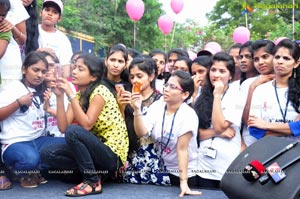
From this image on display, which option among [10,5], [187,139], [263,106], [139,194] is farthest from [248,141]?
[10,5]

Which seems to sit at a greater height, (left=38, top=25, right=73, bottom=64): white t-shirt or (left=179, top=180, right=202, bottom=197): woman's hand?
(left=38, top=25, right=73, bottom=64): white t-shirt

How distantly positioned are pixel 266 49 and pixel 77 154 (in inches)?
57.0

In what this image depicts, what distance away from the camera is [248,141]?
2.64 m

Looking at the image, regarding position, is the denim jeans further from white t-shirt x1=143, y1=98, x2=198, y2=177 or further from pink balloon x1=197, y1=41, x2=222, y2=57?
pink balloon x1=197, y1=41, x2=222, y2=57

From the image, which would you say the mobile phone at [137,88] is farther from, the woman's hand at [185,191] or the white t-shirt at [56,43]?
the white t-shirt at [56,43]

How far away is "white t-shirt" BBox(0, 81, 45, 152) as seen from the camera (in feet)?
8.39

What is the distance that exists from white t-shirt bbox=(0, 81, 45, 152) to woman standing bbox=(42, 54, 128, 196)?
0.64ft

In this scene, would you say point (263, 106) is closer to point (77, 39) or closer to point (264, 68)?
point (264, 68)

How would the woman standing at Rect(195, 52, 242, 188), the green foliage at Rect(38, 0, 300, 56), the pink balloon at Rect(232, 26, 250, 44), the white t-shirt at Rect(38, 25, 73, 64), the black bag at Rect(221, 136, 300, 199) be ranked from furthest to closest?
→ the green foliage at Rect(38, 0, 300, 56) → the pink balloon at Rect(232, 26, 250, 44) → the white t-shirt at Rect(38, 25, 73, 64) → the woman standing at Rect(195, 52, 242, 188) → the black bag at Rect(221, 136, 300, 199)

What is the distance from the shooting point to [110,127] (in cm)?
258

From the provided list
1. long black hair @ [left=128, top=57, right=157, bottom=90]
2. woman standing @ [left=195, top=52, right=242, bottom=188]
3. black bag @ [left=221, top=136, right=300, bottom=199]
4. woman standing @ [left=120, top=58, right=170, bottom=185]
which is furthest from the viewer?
long black hair @ [left=128, top=57, right=157, bottom=90]

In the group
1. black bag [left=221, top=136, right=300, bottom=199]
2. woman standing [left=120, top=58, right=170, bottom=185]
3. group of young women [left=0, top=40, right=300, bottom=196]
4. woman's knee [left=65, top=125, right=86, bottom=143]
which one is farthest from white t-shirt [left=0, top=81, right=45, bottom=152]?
black bag [left=221, top=136, right=300, bottom=199]

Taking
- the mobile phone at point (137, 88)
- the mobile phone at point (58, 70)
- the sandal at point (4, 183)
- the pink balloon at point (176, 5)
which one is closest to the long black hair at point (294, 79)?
the mobile phone at point (137, 88)

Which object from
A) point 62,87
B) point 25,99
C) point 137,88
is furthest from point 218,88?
point 25,99
